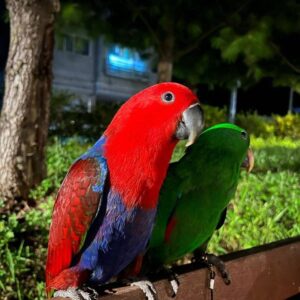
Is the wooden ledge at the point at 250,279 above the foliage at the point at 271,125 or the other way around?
the other way around

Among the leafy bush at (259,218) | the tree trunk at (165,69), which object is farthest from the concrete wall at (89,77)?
the leafy bush at (259,218)

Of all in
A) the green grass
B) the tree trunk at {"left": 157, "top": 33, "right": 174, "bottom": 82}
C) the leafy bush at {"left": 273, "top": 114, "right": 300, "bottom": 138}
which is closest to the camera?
the green grass

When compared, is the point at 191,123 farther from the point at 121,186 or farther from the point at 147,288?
the point at 147,288

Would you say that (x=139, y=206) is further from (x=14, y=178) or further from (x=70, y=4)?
(x=70, y=4)

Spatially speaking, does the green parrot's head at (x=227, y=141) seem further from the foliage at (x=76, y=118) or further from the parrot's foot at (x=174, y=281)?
the foliage at (x=76, y=118)

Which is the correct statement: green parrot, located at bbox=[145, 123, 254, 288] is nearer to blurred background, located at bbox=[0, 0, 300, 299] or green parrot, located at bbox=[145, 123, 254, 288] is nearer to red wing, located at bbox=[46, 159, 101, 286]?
red wing, located at bbox=[46, 159, 101, 286]

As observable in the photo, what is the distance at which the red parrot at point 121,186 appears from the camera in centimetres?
151

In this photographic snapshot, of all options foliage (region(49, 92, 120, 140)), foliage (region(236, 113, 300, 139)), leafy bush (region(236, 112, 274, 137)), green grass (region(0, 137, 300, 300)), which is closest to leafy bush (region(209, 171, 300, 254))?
green grass (region(0, 137, 300, 300))

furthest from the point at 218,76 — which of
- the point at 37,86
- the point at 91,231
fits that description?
the point at 91,231

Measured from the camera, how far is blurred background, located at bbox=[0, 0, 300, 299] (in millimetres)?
3369

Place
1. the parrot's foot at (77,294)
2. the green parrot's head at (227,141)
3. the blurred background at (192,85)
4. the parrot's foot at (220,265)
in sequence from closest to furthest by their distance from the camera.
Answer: the parrot's foot at (77,294) < the parrot's foot at (220,265) < the green parrot's head at (227,141) < the blurred background at (192,85)

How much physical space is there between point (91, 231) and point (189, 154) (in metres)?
0.56

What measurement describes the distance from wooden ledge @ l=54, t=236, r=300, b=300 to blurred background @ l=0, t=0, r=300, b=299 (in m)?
1.21

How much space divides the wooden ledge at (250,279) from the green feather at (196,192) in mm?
139
